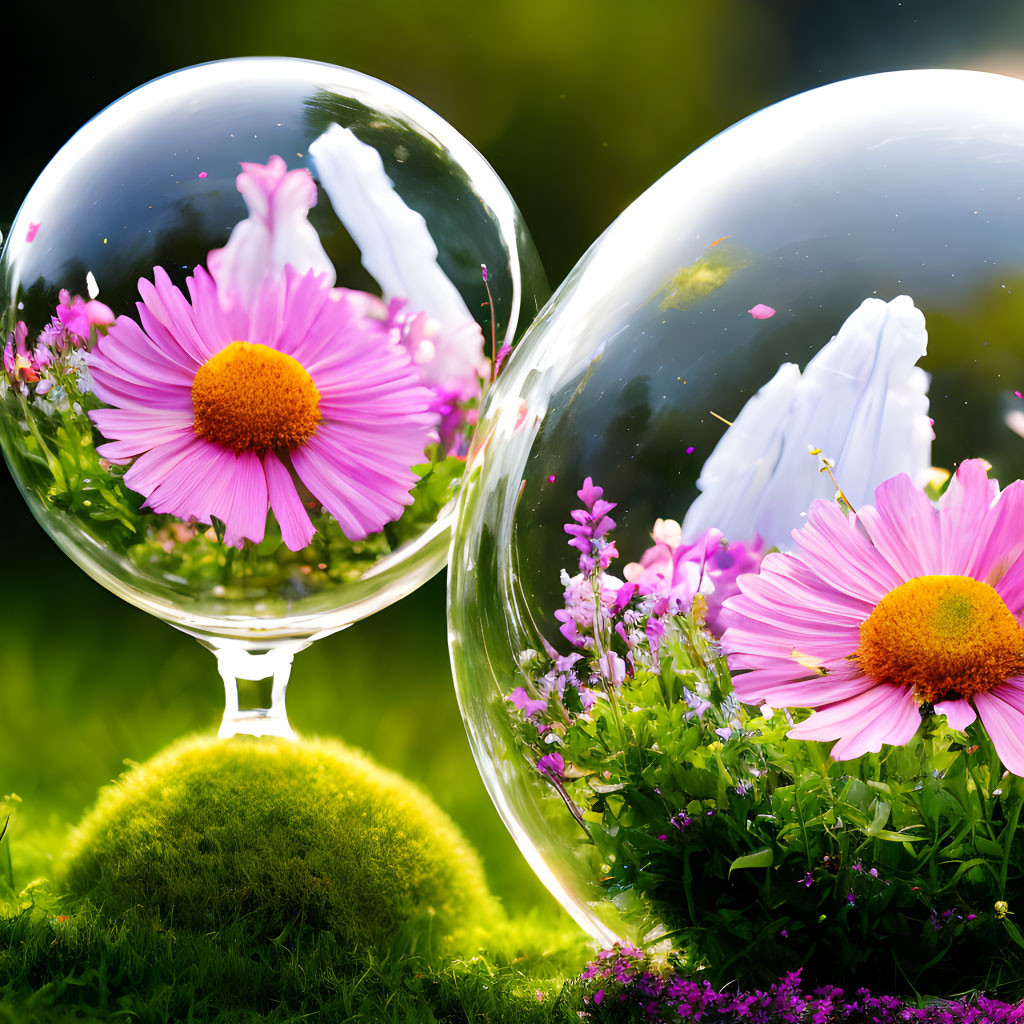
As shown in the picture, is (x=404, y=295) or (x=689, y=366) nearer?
(x=689, y=366)

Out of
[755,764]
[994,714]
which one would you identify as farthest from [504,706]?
[994,714]

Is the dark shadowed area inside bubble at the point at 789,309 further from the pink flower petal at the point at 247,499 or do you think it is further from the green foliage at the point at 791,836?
the pink flower petal at the point at 247,499

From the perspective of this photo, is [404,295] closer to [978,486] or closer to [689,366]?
[689,366]

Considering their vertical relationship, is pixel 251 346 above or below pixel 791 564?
above

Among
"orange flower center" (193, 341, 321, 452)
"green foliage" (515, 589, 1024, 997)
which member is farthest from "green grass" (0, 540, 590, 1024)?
"orange flower center" (193, 341, 321, 452)

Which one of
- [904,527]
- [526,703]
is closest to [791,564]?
[904,527]

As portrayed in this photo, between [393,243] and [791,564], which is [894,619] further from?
[393,243]

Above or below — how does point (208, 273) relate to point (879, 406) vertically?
above
